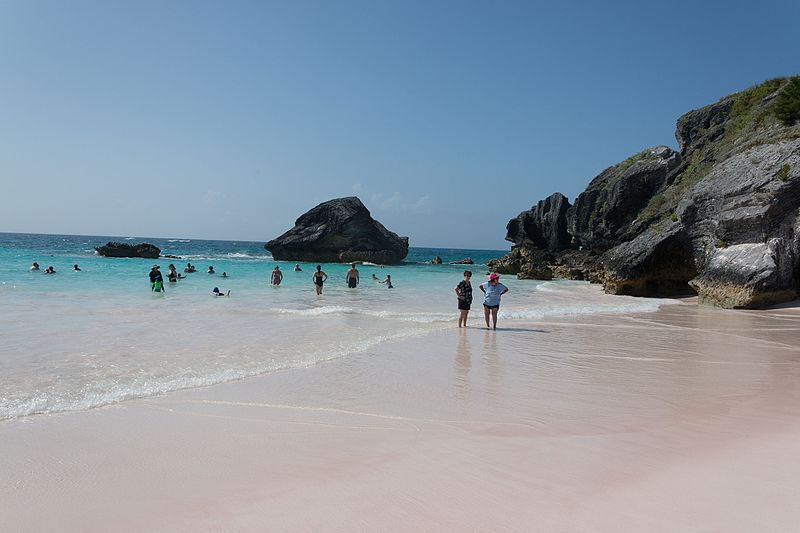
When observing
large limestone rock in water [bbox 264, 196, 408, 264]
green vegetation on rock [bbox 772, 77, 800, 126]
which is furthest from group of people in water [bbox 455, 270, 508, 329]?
large limestone rock in water [bbox 264, 196, 408, 264]

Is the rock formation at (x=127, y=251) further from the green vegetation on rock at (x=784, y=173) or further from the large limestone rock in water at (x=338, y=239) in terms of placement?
the green vegetation on rock at (x=784, y=173)

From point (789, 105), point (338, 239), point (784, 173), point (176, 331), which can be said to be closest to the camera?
point (176, 331)

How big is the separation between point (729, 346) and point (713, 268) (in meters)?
10.8

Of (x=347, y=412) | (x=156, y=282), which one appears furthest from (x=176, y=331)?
(x=156, y=282)

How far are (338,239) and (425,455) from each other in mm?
62360

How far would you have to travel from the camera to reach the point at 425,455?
4445mm

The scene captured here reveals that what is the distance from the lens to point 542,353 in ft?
32.1

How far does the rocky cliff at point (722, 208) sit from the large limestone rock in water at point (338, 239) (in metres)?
32.4

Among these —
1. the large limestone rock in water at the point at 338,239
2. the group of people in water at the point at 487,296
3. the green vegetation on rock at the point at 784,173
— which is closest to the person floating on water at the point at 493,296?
the group of people in water at the point at 487,296

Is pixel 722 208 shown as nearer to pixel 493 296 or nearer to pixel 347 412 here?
pixel 493 296

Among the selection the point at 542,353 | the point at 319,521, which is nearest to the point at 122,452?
the point at 319,521

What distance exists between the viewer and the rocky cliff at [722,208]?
18.6 m

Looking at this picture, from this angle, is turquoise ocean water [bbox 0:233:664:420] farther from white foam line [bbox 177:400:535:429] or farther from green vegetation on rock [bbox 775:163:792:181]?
green vegetation on rock [bbox 775:163:792:181]

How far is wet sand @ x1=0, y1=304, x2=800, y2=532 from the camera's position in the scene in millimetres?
3355
